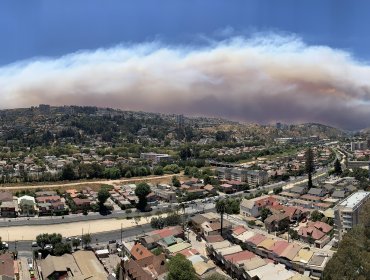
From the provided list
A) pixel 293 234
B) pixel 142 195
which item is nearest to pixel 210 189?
pixel 142 195

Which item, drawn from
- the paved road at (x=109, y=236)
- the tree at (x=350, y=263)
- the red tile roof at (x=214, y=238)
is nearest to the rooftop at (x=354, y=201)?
the tree at (x=350, y=263)

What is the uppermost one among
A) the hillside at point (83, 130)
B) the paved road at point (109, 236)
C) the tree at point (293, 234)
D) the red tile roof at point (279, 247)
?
the hillside at point (83, 130)

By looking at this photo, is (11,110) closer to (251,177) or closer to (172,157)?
(172,157)

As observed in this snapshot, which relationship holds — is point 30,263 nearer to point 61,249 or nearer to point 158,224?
point 61,249

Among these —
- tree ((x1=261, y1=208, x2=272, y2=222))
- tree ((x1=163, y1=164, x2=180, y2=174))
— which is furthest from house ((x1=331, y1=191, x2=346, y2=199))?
tree ((x1=163, y1=164, x2=180, y2=174))

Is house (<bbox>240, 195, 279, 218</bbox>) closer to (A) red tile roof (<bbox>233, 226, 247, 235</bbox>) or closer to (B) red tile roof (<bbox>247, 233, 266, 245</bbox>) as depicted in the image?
(A) red tile roof (<bbox>233, 226, 247, 235</bbox>)

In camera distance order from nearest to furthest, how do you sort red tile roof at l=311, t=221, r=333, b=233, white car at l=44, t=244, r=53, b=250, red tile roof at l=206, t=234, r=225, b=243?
white car at l=44, t=244, r=53, b=250 < red tile roof at l=206, t=234, r=225, b=243 < red tile roof at l=311, t=221, r=333, b=233

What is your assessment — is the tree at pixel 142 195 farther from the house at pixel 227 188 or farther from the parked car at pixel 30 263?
the parked car at pixel 30 263

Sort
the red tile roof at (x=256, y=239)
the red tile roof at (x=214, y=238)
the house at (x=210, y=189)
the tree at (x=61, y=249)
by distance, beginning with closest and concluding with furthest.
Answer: the tree at (x=61, y=249)
the red tile roof at (x=256, y=239)
the red tile roof at (x=214, y=238)
the house at (x=210, y=189)
